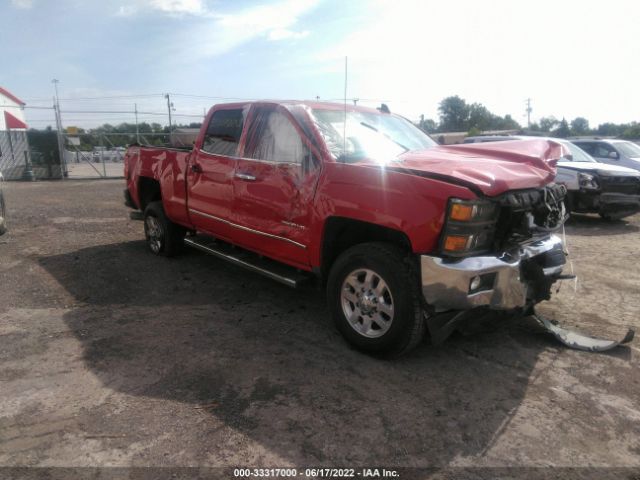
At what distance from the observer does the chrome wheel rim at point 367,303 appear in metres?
3.42

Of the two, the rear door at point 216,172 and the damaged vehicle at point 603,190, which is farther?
the damaged vehicle at point 603,190

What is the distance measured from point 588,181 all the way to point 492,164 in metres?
6.83

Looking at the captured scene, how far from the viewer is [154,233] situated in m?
6.47

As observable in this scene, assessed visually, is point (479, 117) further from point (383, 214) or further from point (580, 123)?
point (383, 214)

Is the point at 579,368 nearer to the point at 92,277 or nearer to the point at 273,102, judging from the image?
the point at 273,102

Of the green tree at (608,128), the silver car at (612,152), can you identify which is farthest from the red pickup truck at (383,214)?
the green tree at (608,128)

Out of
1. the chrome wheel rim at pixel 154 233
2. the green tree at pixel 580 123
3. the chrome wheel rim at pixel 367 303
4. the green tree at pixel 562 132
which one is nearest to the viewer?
the chrome wheel rim at pixel 367 303

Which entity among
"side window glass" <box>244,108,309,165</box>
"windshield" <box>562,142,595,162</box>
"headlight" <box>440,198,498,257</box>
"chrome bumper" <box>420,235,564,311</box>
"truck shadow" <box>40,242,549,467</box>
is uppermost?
"side window glass" <box>244,108,309,165</box>

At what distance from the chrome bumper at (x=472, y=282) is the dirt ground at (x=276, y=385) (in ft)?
1.32

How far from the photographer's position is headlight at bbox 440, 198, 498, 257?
2979mm

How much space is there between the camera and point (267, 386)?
3170mm

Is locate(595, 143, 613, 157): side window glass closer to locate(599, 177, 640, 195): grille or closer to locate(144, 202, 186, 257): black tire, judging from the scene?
locate(599, 177, 640, 195): grille

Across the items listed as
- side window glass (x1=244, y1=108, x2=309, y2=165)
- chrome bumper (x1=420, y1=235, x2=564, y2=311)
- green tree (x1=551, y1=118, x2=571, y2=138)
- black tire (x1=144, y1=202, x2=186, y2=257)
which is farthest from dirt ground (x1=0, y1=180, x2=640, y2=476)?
green tree (x1=551, y1=118, x2=571, y2=138)

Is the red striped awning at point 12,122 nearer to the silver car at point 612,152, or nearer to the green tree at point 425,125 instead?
the green tree at point 425,125
